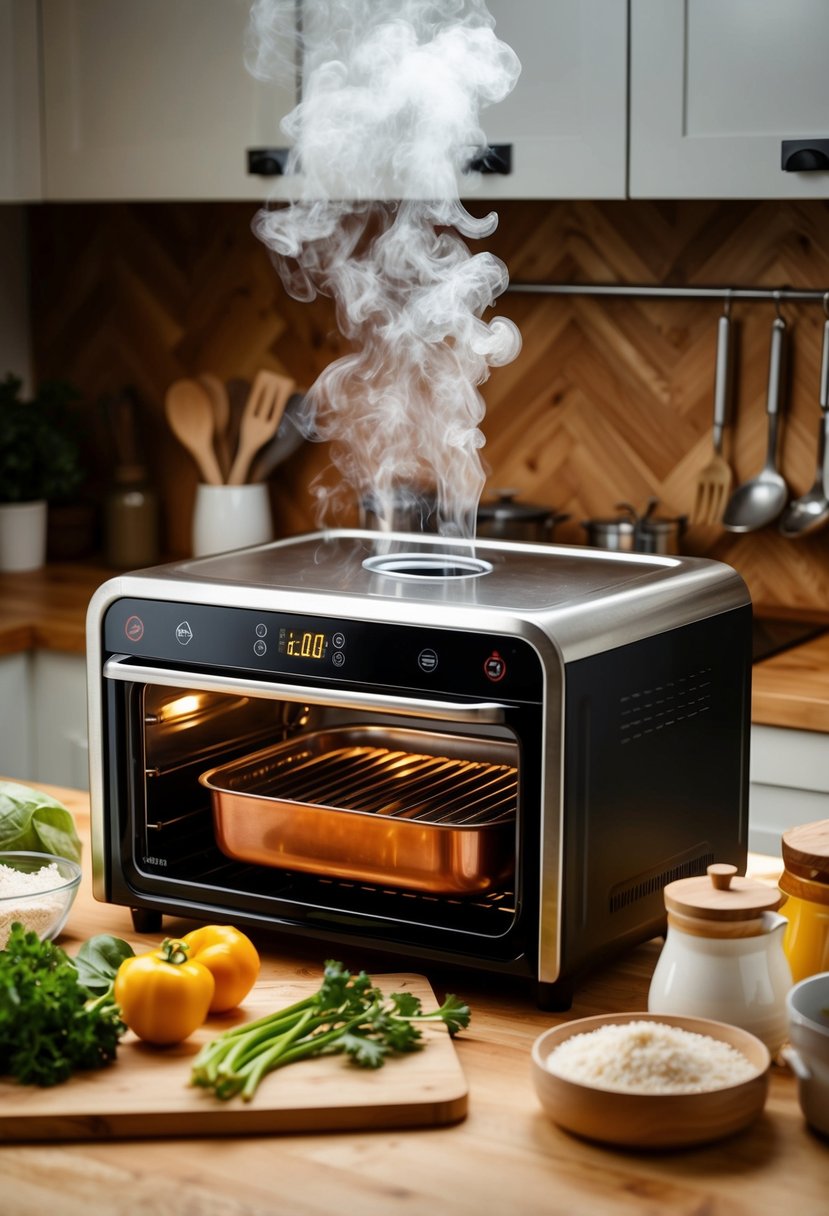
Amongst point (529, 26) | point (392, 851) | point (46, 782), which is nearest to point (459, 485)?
point (529, 26)

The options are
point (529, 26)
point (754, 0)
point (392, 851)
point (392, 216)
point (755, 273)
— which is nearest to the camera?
point (392, 851)

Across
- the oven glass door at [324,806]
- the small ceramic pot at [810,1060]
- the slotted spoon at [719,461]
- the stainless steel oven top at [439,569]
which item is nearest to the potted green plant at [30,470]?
the slotted spoon at [719,461]

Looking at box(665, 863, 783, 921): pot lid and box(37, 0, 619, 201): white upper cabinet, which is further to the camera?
box(37, 0, 619, 201): white upper cabinet

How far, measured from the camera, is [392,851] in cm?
124

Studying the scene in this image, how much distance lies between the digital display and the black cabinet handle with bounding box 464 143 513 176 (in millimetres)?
1221

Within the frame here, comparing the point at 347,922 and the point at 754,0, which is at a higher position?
the point at 754,0

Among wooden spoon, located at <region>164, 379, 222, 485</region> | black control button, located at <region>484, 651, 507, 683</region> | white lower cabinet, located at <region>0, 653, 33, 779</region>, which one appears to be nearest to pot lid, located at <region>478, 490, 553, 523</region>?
wooden spoon, located at <region>164, 379, 222, 485</region>

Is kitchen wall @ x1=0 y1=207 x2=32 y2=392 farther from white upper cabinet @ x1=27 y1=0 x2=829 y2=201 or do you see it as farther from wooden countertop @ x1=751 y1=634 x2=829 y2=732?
wooden countertop @ x1=751 y1=634 x2=829 y2=732

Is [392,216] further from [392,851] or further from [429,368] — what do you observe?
[392,851]

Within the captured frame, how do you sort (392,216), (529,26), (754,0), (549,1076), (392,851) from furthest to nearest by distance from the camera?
(392,216), (529,26), (754,0), (392,851), (549,1076)

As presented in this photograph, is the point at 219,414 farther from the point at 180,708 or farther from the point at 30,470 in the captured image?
the point at 180,708

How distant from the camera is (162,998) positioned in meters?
1.08

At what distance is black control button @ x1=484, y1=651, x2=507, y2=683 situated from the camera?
1.15 meters

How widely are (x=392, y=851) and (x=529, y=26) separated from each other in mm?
1432
